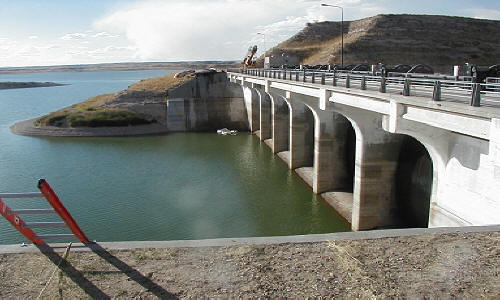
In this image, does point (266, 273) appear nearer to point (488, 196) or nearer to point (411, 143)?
point (488, 196)

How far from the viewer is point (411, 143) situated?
22.9m

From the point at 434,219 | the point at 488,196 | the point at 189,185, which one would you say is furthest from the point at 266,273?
the point at 189,185

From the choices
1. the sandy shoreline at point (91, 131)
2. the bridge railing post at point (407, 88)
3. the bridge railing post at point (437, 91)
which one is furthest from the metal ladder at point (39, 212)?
the sandy shoreline at point (91, 131)

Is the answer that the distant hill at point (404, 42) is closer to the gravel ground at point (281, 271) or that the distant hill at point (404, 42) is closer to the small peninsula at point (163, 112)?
the small peninsula at point (163, 112)

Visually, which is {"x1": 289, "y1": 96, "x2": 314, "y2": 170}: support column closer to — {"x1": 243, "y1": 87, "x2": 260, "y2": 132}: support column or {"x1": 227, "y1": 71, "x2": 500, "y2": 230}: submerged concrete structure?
{"x1": 227, "y1": 71, "x2": 500, "y2": 230}: submerged concrete structure

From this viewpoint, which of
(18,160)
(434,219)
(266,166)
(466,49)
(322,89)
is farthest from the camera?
(466,49)

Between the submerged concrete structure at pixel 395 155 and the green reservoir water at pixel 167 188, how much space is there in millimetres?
2358

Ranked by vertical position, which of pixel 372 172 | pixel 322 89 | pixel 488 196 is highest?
pixel 322 89

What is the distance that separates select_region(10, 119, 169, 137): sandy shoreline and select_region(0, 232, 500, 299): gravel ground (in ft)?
166

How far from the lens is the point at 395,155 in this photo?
72.9 ft

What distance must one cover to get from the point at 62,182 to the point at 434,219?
2992 cm

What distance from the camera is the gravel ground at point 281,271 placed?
293 inches

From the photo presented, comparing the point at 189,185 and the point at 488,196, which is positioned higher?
the point at 488,196

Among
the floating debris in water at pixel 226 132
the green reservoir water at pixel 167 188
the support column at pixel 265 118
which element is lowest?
the green reservoir water at pixel 167 188
